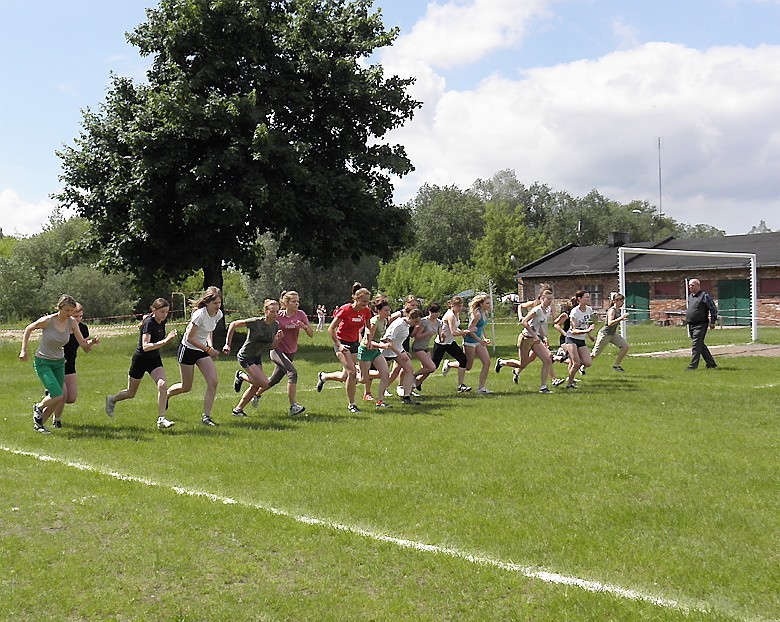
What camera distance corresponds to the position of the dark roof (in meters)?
46.4

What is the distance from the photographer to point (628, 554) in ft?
18.4

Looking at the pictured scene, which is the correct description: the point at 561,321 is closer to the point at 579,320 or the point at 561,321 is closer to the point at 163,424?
the point at 579,320

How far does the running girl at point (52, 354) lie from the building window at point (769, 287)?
40832mm

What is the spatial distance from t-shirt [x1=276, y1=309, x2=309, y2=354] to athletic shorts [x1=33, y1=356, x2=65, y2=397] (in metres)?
2.98

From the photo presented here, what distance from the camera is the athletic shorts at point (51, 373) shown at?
35.7ft

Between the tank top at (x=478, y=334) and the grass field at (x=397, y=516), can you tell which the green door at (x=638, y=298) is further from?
the grass field at (x=397, y=516)

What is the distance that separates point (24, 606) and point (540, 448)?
600 centimetres

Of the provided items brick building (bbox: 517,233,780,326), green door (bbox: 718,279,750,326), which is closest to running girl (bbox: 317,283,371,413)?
brick building (bbox: 517,233,780,326)

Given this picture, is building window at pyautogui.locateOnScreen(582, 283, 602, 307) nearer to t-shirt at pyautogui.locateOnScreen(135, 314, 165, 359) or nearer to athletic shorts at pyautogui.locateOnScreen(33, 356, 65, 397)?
t-shirt at pyautogui.locateOnScreen(135, 314, 165, 359)

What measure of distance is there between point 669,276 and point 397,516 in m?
45.1

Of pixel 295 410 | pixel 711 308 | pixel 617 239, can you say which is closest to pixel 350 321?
pixel 295 410

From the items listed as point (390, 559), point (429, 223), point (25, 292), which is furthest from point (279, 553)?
point (429, 223)

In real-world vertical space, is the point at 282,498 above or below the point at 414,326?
below

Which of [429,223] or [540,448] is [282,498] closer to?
[540,448]
